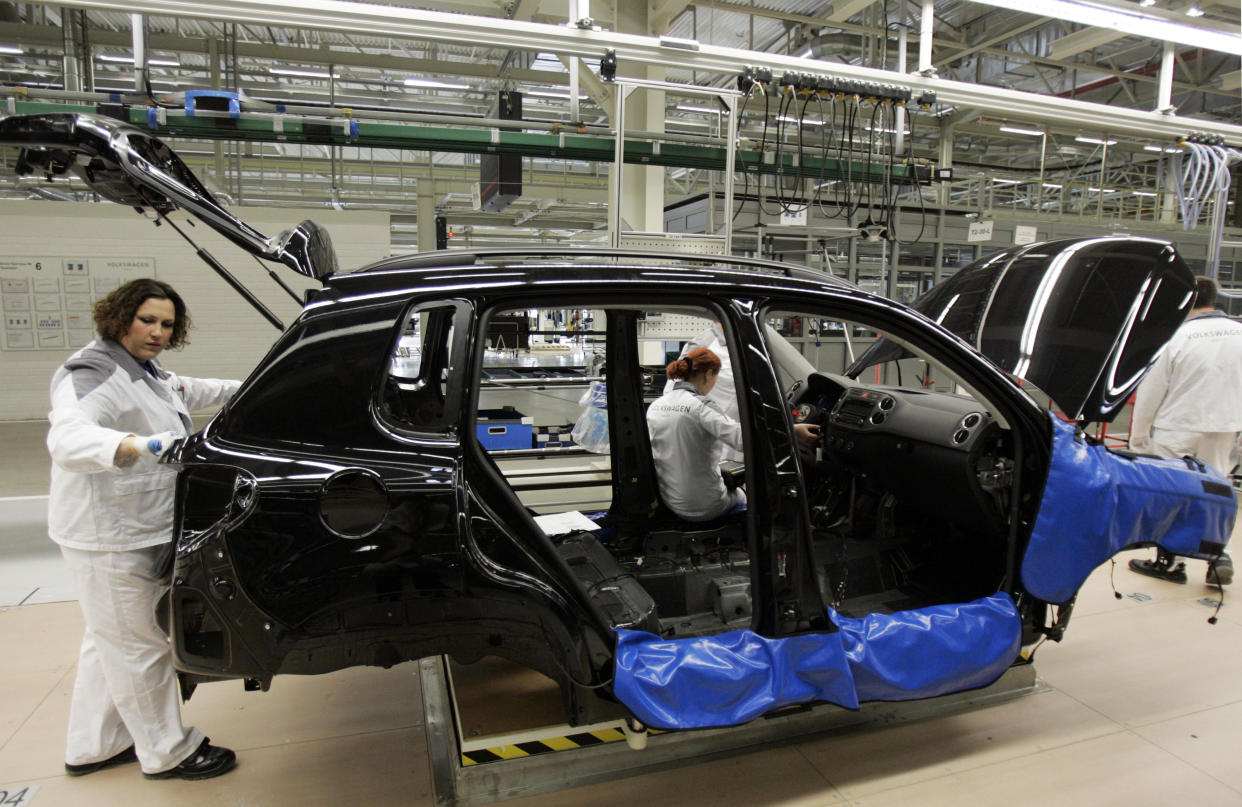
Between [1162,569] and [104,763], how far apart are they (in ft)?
16.8

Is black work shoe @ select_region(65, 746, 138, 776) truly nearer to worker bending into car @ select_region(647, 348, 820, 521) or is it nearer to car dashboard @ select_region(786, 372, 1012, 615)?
worker bending into car @ select_region(647, 348, 820, 521)

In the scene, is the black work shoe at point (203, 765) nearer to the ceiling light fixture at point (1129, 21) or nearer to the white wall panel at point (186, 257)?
the ceiling light fixture at point (1129, 21)

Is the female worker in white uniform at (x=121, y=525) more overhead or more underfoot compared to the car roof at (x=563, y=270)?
more underfoot

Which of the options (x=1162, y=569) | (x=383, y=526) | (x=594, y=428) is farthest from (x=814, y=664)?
(x=1162, y=569)

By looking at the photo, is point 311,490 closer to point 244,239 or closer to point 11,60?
point 244,239

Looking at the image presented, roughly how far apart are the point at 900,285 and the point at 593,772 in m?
8.02

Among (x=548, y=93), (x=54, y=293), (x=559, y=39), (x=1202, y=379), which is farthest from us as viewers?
(x=548, y=93)

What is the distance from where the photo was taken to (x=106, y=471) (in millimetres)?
1975

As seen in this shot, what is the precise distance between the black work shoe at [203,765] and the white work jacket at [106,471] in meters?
0.73

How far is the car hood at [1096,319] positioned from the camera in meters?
2.77

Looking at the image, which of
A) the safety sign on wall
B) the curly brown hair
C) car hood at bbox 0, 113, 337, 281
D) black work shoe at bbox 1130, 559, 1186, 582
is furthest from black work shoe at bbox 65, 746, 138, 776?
the safety sign on wall

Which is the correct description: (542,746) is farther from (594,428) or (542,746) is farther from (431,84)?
(431,84)

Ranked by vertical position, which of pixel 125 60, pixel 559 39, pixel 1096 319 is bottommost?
pixel 1096 319

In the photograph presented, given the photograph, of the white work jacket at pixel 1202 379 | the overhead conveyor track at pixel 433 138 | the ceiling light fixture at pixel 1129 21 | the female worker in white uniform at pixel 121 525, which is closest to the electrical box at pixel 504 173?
the overhead conveyor track at pixel 433 138
